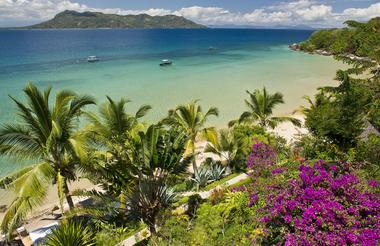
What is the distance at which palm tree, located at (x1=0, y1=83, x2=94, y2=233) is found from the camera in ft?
24.9

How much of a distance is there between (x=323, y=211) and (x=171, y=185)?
619cm

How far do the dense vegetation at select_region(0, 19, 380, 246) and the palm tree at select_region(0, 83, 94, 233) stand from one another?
1.1 inches

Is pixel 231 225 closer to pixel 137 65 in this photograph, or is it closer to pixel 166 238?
pixel 166 238

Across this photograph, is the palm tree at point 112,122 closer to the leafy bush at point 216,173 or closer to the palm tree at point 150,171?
the palm tree at point 150,171

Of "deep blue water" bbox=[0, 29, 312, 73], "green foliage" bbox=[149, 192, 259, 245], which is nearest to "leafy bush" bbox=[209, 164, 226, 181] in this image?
"green foliage" bbox=[149, 192, 259, 245]

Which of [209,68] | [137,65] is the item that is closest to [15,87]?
[137,65]

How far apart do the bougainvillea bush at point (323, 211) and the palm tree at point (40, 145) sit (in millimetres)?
5283

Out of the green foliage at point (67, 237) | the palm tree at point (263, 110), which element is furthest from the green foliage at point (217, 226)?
the palm tree at point (263, 110)

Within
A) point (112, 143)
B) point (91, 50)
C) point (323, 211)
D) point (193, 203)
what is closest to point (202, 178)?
point (193, 203)

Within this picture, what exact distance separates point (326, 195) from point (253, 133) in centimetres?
983

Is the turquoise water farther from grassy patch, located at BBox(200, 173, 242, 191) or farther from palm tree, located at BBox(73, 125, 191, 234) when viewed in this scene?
palm tree, located at BBox(73, 125, 191, 234)

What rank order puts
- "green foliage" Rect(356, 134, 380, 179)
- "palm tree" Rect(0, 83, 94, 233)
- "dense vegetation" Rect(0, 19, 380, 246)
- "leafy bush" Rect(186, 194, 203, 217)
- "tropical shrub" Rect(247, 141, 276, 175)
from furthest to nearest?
"tropical shrub" Rect(247, 141, 276, 175), "leafy bush" Rect(186, 194, 203, 217), "green foliage" Rect(356, 134, 380, 179), "palm tree" Rect(0, 83, 94, 233), "dense vegetation" Rect(0, 19, 380, 246)

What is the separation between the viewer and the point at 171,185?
1116 cm

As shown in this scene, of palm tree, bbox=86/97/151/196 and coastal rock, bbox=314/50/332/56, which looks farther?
coastal rock, bbox=314/50/332/56
